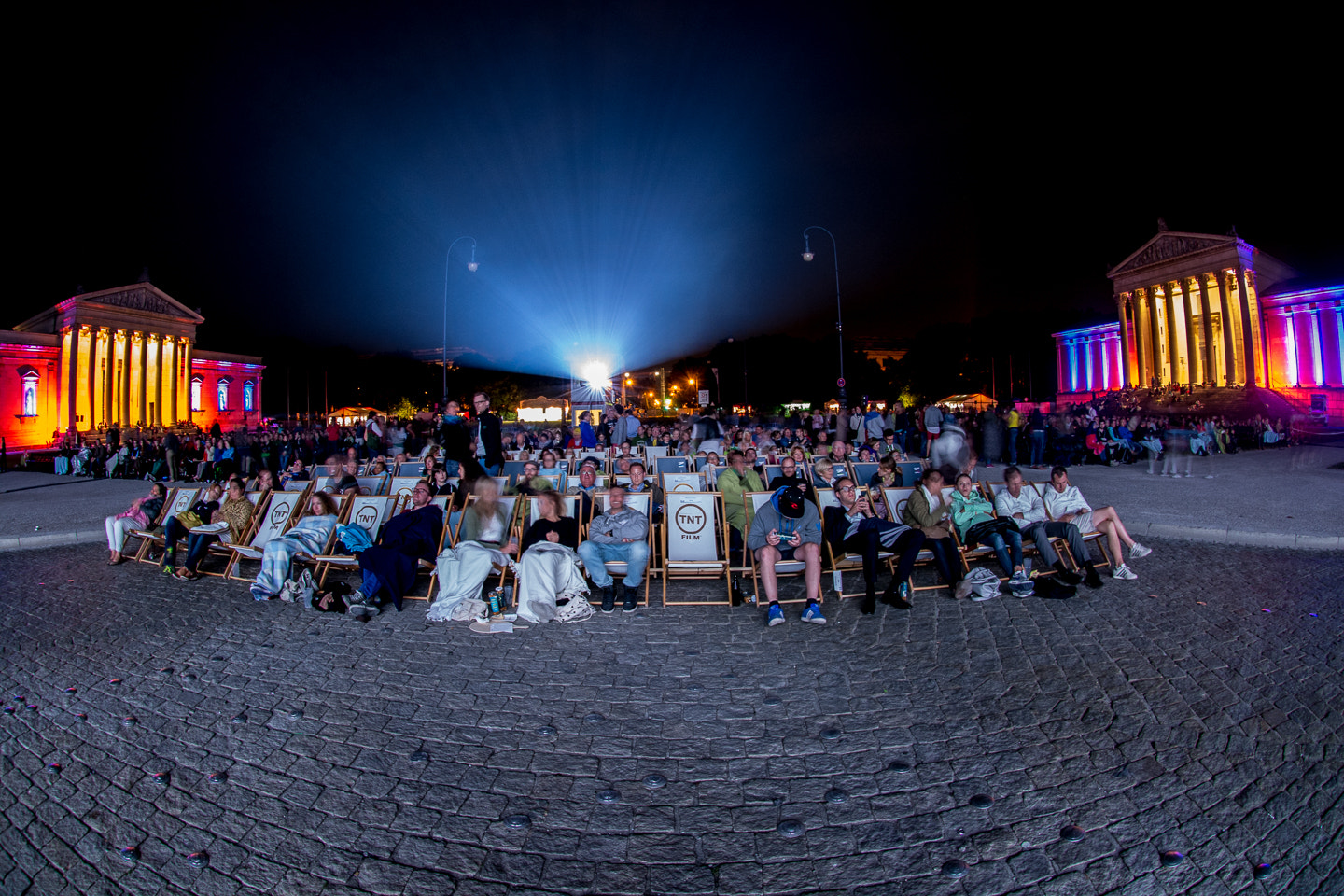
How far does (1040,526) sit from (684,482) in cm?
455

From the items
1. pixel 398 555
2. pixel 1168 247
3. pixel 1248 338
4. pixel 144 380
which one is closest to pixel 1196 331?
pixel 1248 338

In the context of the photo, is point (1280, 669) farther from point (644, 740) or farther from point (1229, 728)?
point (644, 740)

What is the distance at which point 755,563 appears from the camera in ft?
19.8

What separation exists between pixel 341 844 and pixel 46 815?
1.44 metres

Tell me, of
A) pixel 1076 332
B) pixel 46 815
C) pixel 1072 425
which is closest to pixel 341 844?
pixel 46 815

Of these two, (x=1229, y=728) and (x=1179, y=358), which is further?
(x=1179, y=358)

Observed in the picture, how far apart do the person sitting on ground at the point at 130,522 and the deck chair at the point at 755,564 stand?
8098 mm

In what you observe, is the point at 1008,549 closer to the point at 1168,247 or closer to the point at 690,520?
the point at 690,520

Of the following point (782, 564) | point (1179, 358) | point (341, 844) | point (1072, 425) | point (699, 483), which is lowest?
point (341, 844)

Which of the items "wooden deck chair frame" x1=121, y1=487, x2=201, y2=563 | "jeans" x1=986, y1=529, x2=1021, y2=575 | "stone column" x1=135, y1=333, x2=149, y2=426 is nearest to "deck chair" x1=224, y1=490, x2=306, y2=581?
"wooden deck chair frame" x1=121, y1=487, x2=201, y2=563

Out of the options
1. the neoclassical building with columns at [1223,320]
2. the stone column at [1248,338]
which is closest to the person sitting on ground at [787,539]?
the neoclassical building with columns at [1223,320]

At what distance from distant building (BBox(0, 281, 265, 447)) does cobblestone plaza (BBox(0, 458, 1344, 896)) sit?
48.5 m

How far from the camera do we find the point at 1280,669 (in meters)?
3.99

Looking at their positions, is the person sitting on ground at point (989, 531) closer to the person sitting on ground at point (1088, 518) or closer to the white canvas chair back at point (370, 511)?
the person sitting on ground at point (1088, 518)
